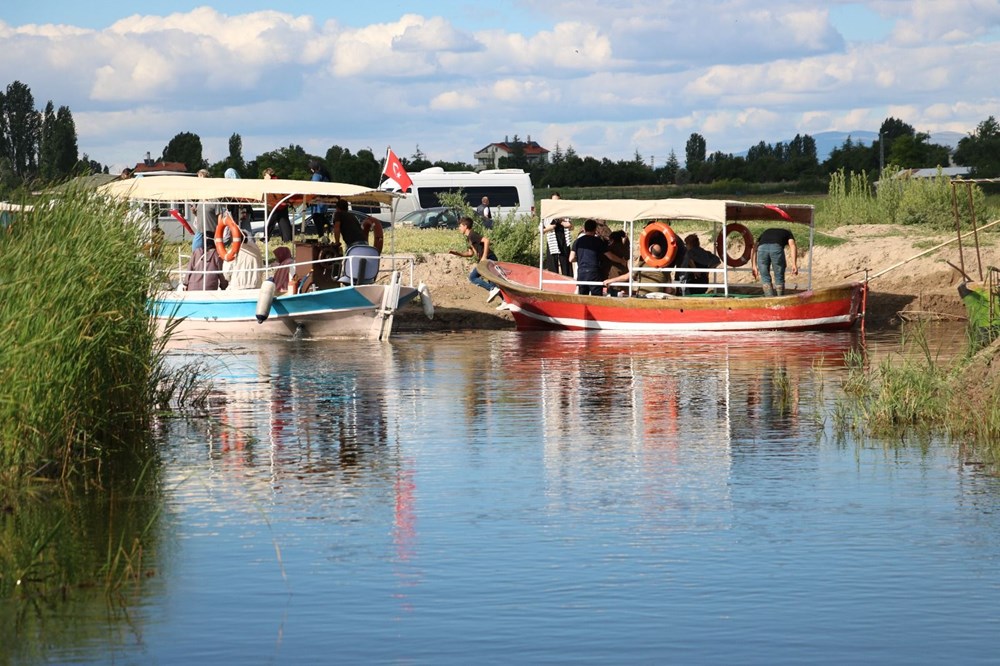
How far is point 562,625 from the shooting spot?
27.5ft

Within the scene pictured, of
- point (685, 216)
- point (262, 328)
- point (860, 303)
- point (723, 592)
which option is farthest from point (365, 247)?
point (723, 592)

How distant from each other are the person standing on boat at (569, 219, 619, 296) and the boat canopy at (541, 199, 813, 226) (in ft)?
1.06

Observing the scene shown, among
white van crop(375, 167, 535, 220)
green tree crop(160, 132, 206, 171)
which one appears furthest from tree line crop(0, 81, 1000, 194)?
white van crop(375, 167, 535, 220)

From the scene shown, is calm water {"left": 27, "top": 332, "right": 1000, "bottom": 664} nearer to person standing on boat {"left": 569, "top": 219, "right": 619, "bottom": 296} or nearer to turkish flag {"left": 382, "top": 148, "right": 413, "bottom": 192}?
person standing on boat {"left": 569, "top": 219, "right": 619, "bottom": 296}

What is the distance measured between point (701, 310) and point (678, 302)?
15.1 inches

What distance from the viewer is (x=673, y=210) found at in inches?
1061

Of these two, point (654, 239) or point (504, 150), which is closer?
point (654, 239)

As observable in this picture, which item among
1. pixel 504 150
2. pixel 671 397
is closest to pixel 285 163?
pixel 671 397

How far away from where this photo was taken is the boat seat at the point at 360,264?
2528cm

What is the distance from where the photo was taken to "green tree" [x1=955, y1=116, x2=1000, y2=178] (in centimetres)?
9669

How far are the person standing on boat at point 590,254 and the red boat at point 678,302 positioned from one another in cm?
27

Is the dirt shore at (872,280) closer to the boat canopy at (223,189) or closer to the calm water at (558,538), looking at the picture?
the boat canopy at (223,189)

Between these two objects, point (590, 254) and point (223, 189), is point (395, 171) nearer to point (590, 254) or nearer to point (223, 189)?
point (590, 254)

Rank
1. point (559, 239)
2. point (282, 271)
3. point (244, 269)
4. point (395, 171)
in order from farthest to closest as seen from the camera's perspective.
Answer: point (395, 171), point (559, 239), point (282, 271), point (244, 269)
